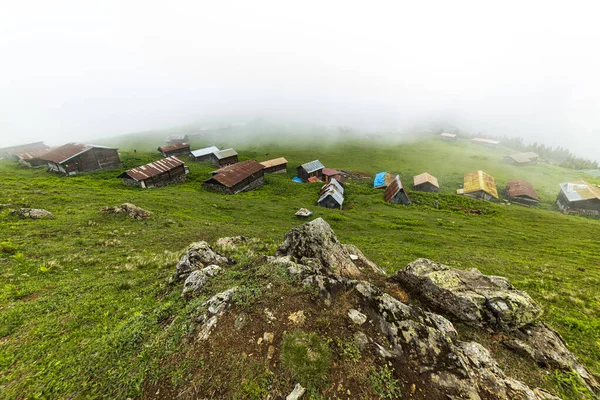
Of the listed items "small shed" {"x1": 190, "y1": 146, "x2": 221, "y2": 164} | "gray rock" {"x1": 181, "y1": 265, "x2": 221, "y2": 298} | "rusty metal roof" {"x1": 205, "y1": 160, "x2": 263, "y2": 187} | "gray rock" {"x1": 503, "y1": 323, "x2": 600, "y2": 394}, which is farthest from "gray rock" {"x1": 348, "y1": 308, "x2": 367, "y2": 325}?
"small shed" {"x1": 190, "y1": 146, "x2": 221, "y2": 164}

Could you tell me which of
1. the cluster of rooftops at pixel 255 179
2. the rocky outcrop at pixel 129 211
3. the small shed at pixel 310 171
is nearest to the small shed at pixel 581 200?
the cluster of rooftops at pixel 255 179

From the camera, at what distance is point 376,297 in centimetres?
893

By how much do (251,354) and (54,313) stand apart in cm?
915

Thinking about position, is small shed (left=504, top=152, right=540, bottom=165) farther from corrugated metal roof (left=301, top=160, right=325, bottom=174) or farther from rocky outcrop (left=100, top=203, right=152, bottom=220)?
rocky outcrop (left=100, top=203, right=152, bottom=220)

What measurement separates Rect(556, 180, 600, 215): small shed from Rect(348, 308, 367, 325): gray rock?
246 feet

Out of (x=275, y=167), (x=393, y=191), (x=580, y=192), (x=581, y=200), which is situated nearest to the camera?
(x=581, y=200)

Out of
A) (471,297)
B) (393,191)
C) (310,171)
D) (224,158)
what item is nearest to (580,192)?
(393,191)

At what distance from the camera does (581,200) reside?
52.2m

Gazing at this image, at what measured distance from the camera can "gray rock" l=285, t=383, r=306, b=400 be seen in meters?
5.70

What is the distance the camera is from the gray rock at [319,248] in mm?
13734

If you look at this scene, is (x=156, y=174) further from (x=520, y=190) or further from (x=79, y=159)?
(x=520, y=190)

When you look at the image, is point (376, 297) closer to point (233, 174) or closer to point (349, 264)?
point (349, 264)

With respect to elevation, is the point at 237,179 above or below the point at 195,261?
below

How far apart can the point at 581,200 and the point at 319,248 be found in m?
73.3
